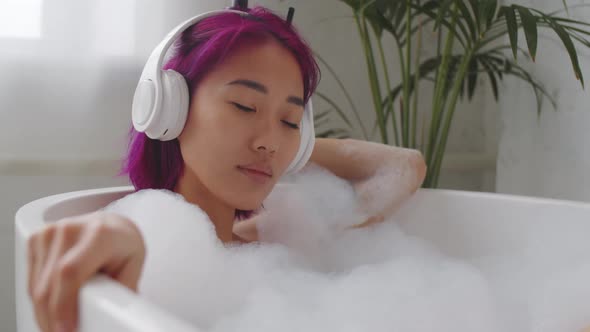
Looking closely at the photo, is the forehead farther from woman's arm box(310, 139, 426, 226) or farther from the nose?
woman's arm box(310, 139, 426, 226)

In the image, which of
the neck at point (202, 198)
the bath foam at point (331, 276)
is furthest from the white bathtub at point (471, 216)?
the neck at point (202, 198)

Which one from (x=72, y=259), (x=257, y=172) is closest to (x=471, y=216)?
(x=257, y=172)

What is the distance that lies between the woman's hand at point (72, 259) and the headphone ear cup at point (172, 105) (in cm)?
31

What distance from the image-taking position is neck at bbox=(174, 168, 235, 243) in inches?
34.0

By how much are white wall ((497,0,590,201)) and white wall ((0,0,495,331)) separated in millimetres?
850

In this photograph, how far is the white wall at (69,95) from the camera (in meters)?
1.37

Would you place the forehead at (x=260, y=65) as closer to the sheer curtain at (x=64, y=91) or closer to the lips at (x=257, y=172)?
the lips at (x=257, y=172)

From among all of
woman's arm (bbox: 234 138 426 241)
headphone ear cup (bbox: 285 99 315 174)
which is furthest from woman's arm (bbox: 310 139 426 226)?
headphone ear cup (bbox: 285 99 315 174)

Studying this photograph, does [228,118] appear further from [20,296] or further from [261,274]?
[20,296]

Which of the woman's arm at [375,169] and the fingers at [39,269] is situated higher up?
the fingers at [39,269]

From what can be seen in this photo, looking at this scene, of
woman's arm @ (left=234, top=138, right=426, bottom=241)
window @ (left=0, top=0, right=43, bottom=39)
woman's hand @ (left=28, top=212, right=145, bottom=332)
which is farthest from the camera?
window @ (left=0, top=0, right=43, bottom=39)

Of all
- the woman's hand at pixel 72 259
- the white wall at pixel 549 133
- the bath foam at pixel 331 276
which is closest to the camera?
the woman's hand at pixel 72 259

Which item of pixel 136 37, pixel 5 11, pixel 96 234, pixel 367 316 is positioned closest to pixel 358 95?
pixel 136 37

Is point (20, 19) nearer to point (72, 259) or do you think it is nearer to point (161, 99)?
point (161, 99)
